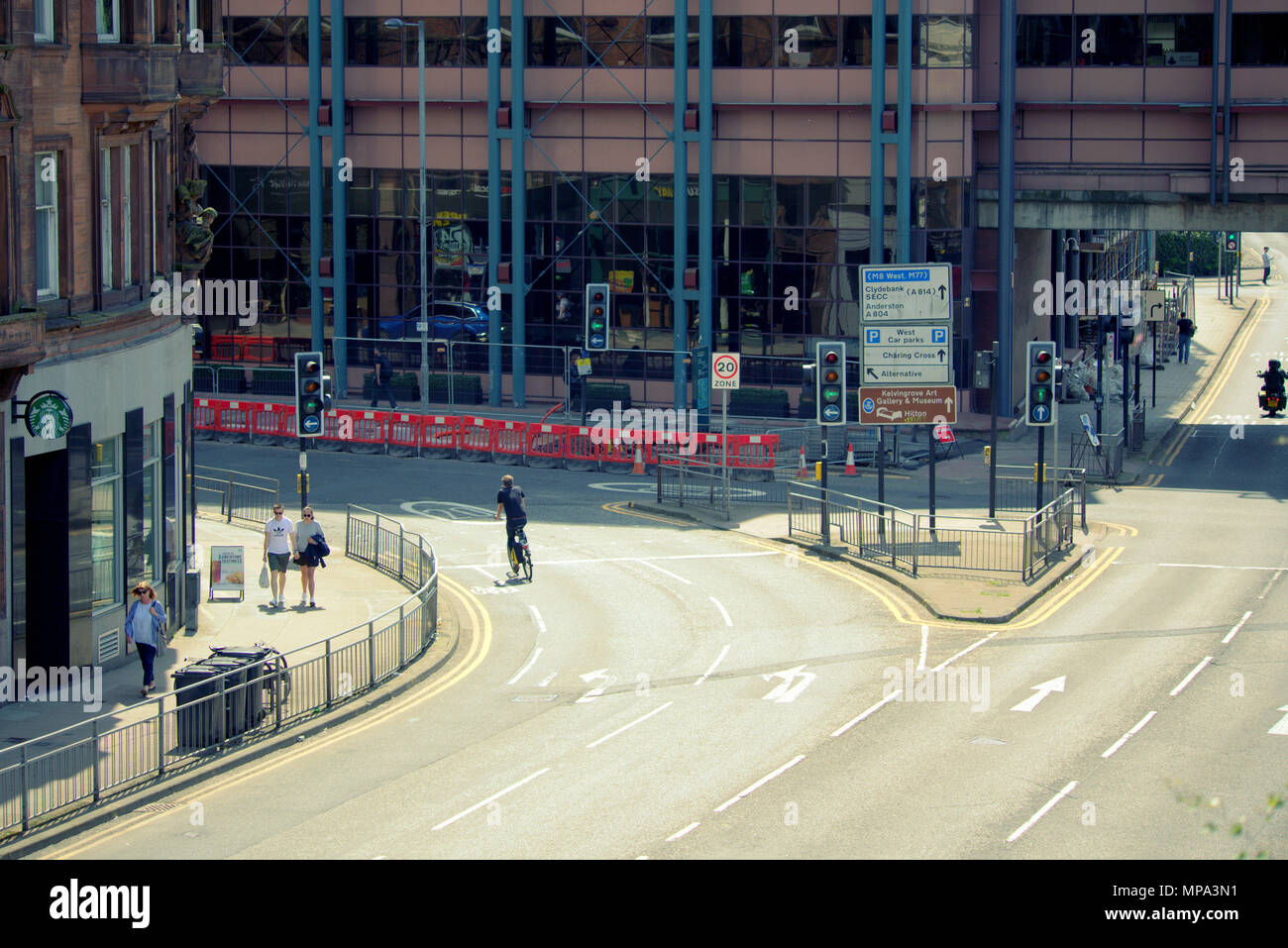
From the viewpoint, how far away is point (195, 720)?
22297 millimetres

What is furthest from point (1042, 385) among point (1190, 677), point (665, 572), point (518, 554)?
point (1190, 677)

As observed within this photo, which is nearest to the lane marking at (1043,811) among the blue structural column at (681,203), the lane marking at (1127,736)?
the lane marking at (1127,736)

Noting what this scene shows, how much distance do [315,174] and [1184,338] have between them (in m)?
32.4

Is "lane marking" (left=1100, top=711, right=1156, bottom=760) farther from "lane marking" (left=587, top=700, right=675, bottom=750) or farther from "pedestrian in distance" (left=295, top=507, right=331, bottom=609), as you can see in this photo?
"pedestrian in distance" (left=295, top=507, right=331, bottom=609)

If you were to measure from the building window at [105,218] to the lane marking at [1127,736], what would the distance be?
15.2 metres

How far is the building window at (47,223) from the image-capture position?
82.5 feet

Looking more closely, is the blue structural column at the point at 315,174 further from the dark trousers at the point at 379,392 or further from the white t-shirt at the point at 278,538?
the white t-shirt at the point at 278,538

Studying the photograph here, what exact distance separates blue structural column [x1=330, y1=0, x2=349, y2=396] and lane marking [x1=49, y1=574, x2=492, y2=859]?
1009 inches

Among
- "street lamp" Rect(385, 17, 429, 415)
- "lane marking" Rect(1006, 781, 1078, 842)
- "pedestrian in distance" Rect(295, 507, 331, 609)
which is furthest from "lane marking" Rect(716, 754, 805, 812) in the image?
"street lamp" Rect(385, 17, 429, 415)

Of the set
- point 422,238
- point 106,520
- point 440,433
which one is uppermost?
point 422,238

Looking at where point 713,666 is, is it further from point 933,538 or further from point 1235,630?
point 933,538

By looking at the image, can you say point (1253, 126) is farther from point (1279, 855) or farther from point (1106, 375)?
point (1279, 855)

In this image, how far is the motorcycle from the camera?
5522cm

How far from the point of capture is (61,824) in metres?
19.6
